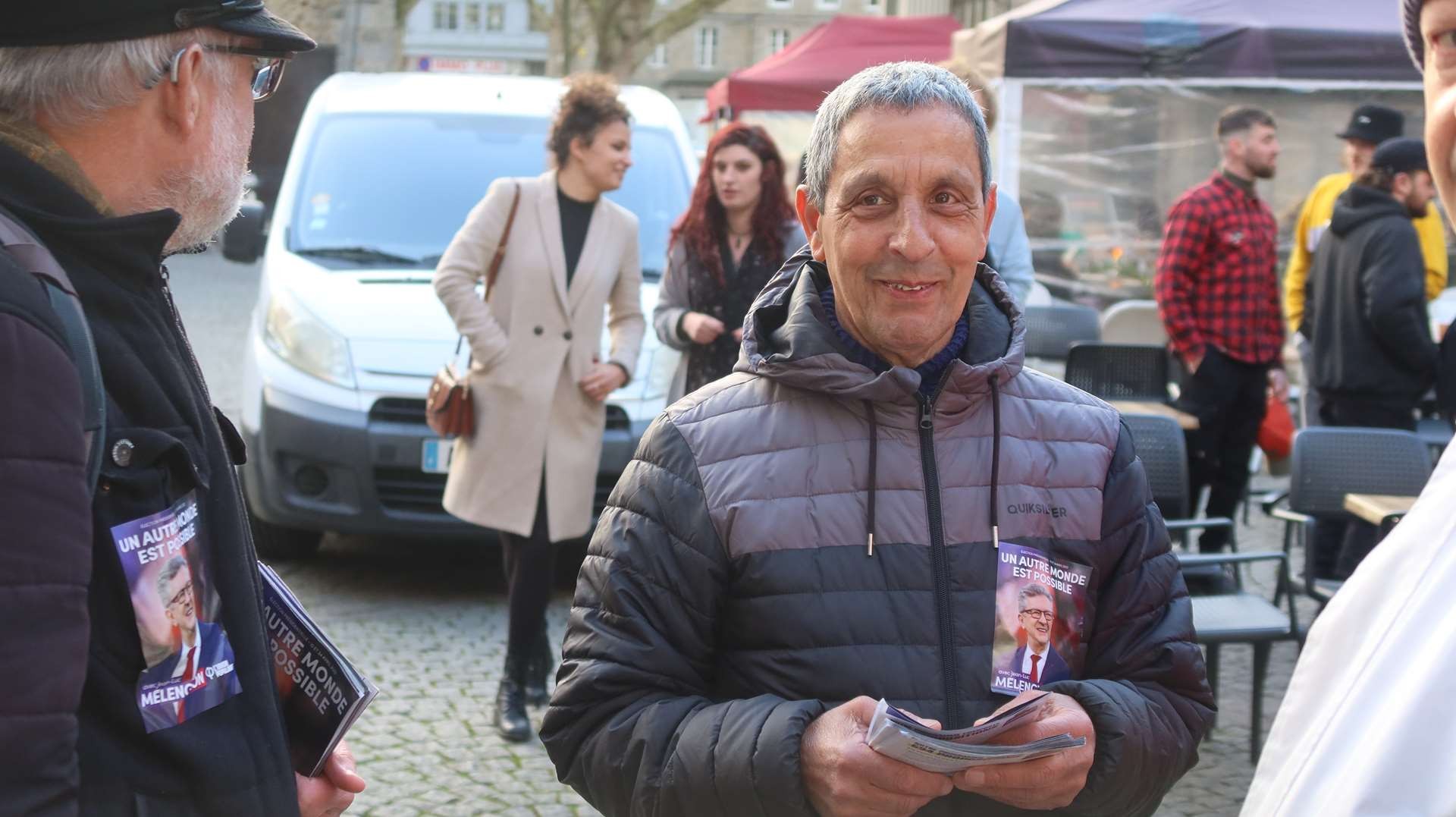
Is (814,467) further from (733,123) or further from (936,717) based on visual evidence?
(733,123)

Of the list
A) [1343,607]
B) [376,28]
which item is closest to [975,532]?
[1343,607]

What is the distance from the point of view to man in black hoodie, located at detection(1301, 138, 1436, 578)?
6.71 m

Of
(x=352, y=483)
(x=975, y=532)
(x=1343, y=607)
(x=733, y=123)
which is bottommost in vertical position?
(x=352, y=483)

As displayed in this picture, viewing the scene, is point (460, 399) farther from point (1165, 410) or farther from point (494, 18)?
point (494, 18)

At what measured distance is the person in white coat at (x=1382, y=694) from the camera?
3.44ft

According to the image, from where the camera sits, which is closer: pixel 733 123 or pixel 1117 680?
pixel 1117 680

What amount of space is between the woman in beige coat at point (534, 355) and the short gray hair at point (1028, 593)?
317cm

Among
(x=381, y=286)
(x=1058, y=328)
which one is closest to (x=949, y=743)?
(x=381, y=286)

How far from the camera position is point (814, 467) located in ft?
6.59

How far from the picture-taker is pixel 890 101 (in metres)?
2.04

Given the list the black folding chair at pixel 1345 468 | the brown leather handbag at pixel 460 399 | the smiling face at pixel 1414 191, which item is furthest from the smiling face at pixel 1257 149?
the brown leather handbag at pixel 460 399

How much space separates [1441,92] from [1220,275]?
5.86m

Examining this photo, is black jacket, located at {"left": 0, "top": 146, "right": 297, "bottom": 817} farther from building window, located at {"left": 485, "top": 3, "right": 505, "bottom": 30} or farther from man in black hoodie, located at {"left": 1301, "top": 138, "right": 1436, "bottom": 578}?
building window, located at {"left": 485, "top": 3, "right": 505, "bottom": 30}

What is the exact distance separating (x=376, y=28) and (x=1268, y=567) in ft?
65.8
